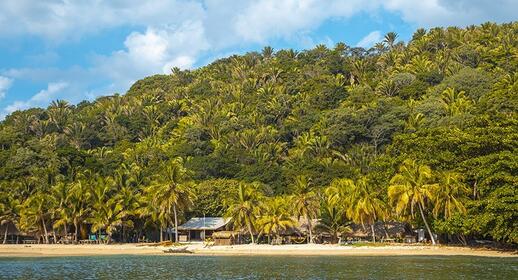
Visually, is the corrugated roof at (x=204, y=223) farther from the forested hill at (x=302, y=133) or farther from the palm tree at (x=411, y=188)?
the palm tree at (x=411, y=188)

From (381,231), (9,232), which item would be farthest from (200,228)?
(9,232)

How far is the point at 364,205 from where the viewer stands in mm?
54250

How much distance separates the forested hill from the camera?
49.8 metres

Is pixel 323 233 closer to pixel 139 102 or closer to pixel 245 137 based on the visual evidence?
pixel 245 137

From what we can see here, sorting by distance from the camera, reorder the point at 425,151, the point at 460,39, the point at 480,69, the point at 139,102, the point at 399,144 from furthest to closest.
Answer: the point at 139,102, the point at 460,39, the point at 480,69, the point at 399,144, the point at 425,151

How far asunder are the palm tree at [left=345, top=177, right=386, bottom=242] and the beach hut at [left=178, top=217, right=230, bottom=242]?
1747cm

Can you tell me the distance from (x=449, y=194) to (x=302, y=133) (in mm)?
58722

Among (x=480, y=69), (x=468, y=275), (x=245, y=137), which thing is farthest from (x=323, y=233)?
(x=480, y=69)

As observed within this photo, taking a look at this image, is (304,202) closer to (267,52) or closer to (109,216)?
(109,216)

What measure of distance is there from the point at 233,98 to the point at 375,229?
70108 mm

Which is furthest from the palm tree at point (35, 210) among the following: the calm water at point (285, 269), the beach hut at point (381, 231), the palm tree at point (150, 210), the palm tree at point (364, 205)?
the beach hut at point (381, 231)

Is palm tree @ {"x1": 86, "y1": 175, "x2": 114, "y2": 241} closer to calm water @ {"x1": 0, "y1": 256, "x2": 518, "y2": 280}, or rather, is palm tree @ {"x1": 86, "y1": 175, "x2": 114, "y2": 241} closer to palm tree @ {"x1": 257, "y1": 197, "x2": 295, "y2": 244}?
palm tree @ {"x1": 257, "y1": 197, "x2": 295, "y2": 244}

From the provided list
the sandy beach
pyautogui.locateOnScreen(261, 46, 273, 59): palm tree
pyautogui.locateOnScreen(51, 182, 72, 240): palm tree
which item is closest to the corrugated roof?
the sandy beach

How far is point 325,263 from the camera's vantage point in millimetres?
42000
